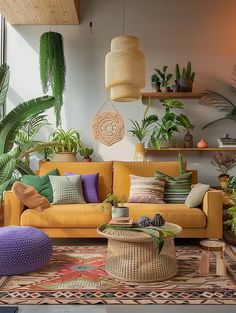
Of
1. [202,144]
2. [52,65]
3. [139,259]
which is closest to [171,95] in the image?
[202,144]

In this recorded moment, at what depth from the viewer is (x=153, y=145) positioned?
16.1 ft

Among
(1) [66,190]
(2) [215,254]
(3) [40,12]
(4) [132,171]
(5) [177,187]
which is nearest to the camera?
(2) [215,254]

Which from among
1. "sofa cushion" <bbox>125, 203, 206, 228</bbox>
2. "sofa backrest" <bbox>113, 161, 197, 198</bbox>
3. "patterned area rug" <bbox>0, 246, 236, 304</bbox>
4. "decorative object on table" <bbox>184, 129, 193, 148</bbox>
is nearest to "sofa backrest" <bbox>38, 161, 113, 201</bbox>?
"sofa backrest" <bbox>113, 161, 197, 198</bbox>

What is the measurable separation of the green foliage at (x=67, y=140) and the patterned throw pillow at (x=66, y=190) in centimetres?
84

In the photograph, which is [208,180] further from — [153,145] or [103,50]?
[103,50]

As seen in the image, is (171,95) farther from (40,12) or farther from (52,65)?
(40,12)

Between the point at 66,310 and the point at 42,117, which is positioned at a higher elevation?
the point at 42,117

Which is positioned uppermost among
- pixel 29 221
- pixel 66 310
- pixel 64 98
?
pixel 64 98

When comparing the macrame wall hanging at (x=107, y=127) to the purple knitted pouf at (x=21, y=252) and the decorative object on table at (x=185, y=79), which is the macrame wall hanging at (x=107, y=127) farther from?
the purple knitted pouf at (x=21, y=252)

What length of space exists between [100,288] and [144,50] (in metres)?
3.65

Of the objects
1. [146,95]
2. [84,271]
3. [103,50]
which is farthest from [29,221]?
[103,50]

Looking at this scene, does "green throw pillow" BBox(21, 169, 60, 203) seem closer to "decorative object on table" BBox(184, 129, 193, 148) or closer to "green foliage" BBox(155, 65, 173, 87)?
"decorative object on table" BBox(184, 129, 193, 148)

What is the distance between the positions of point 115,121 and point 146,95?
567mm

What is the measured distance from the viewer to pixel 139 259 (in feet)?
8.85
